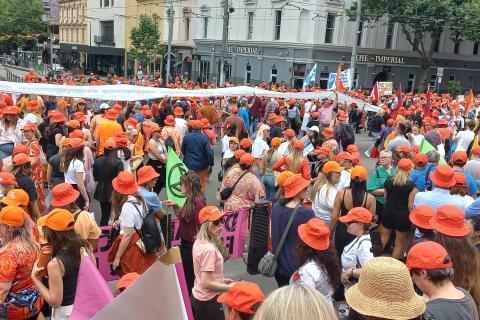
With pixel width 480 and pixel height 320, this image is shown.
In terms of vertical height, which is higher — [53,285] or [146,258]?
[53,285]

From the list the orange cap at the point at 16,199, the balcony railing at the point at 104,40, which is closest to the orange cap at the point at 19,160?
the orange cap at the point at 16,199

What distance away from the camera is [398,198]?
604 centimetres

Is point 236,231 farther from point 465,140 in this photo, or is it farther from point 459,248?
point 465,140

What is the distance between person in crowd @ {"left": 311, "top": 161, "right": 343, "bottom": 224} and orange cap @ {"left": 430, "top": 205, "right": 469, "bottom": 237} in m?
2.10

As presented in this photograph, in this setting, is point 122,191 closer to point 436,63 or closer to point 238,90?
point 238,90

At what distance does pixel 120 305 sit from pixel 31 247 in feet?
6.84

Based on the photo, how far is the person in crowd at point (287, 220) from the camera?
450cm

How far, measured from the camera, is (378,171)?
274 inches

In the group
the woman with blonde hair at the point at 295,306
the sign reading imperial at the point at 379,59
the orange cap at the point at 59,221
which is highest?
the sign reading imperial at the point at 379,59

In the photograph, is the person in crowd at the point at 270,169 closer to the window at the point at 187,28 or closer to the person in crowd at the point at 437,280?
the person in crowd at the point at 437,280

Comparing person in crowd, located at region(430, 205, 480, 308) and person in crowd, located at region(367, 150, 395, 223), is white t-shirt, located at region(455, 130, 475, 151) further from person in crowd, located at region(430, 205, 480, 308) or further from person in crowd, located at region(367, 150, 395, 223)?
person in crowd, located at region(430, 205, 480, 308)

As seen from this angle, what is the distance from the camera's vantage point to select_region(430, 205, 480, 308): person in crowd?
Answer: 11.4ft

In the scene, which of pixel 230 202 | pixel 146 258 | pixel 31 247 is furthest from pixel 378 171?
pixel 31 247

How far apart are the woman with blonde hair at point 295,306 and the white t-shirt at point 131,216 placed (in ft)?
9.23
